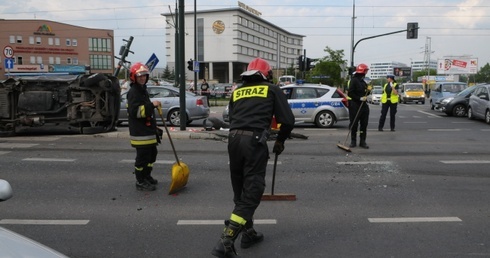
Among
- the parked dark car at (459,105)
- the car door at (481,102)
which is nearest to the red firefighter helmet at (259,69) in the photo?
the car door at (481,102)

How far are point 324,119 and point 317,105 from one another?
1.84 feet

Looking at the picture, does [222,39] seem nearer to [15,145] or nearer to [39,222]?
[15,145]

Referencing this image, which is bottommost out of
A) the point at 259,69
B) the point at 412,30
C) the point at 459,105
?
the point at 459,105

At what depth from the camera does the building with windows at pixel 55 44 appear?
76562 mm

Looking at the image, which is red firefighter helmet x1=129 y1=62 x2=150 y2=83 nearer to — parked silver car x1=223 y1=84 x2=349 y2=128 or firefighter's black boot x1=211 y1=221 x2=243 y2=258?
firefighter's black boot x1=211 y1=221 x2=243 y2=258

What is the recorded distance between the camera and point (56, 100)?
40.4 ft

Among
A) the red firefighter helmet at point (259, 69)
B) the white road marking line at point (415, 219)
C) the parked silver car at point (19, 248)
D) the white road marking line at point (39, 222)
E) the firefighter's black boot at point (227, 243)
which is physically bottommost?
the white road marking line at point (39, 222)

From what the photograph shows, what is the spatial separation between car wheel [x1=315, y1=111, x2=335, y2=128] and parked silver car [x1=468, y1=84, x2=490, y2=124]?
6253 mm

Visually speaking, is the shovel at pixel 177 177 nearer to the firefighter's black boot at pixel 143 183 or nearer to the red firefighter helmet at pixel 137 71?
the firefighter's black boot at pixel 143 183

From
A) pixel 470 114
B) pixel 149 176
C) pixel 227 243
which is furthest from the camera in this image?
pixel 470 114

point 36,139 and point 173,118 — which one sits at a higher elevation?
Answer: point 173,118

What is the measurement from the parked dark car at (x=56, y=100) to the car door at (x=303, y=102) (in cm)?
603

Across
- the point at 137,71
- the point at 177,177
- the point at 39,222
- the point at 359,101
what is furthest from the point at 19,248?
the point at 359,101

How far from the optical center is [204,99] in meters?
15.9
